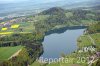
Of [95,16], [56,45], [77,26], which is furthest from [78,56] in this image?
[95,16]

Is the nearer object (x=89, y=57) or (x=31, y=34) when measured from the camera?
(x=89, y=57)

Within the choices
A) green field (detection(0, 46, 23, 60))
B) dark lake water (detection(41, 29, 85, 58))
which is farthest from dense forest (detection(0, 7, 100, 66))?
green field (detection(0, 46, 23, 60))

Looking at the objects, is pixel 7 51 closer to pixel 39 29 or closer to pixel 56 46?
pixel 56 46

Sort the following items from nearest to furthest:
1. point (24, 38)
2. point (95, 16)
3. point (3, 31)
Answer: point (24, 38) → point (3, 31) → point (95, 16)

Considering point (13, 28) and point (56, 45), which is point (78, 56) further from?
point (13, 28)

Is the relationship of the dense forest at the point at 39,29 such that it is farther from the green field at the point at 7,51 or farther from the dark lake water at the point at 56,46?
the green field at the point at 7,51

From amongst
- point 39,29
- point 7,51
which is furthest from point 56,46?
point 39,29

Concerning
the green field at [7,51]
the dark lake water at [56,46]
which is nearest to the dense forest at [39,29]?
the dark lake water at [56,46]

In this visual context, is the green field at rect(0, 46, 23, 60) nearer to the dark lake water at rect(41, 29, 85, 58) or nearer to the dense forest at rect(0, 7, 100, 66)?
the dense forest at rect(0, 7, 100, 66)

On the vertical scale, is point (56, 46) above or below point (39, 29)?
above
